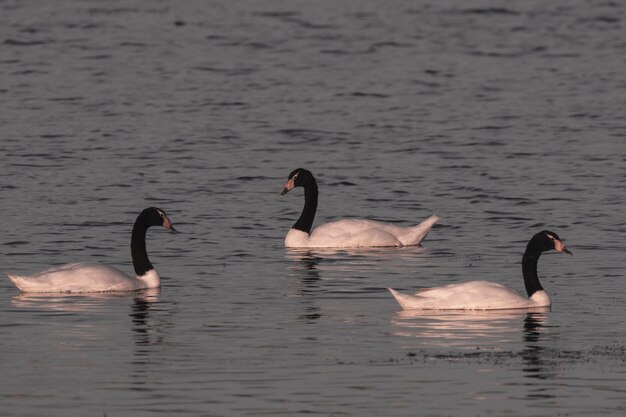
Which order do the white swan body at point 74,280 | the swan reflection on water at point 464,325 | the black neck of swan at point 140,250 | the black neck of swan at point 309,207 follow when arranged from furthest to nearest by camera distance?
the black neck of swan at point 309,207 → the black neck of swan at point 140,250 → the white swan body at point 74,280 → the swan reflection on water at point 464,325

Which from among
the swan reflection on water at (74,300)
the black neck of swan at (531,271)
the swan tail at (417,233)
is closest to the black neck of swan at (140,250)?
the swan reflection on water at (74,300)

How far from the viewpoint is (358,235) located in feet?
99.2

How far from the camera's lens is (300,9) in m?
73.1

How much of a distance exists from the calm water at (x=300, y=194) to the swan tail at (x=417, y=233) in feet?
1.54

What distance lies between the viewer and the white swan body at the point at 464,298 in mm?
22584

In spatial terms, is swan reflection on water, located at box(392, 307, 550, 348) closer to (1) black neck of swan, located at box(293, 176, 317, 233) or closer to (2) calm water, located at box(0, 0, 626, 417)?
(2) calm water, located at box(0, 0, 626, 417)

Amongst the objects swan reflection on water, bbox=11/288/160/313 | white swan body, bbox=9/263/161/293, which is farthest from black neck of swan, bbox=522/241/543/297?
white swan body, bbox=9/263/161/293

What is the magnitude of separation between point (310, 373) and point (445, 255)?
11034 mm

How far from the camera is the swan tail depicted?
3047 centimetres

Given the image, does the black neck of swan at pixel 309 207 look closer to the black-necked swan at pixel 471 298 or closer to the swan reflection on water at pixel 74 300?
the swan reflection on water at pixel 74 300

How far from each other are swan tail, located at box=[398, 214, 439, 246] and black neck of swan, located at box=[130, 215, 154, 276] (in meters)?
5.90

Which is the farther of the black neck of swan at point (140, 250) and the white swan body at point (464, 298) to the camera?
the black neck of swan at point (140, 250)

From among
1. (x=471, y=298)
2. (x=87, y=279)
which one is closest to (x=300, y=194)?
(x=87, y=279)

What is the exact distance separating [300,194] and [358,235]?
8.03 m
